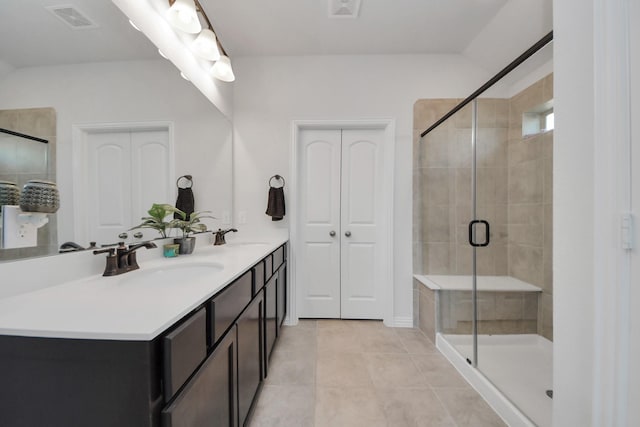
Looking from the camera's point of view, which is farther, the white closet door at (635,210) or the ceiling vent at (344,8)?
the ceiling vent at (344,8)

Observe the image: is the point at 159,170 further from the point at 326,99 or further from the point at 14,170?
the point at 326,99

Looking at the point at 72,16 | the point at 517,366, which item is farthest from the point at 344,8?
the point at 517,366

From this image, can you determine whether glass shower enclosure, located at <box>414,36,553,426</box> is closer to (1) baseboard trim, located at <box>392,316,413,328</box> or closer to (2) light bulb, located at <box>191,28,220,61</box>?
(1) baseboard trim, located at <box>392,316,413,328</box>

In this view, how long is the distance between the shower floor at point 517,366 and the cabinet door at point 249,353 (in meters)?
1.36

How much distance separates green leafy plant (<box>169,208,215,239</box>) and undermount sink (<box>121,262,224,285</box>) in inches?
13.6

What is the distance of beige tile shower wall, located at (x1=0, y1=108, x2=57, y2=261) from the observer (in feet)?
2.32

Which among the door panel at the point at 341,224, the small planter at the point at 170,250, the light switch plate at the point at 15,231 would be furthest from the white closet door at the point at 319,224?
the light switch plate at the point at 15,231

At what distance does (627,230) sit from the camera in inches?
26.0

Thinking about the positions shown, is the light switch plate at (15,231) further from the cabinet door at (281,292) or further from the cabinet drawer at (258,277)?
the cabinet door at (281,292)

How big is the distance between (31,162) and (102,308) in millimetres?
578

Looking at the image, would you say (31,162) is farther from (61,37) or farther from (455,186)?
(455,186)

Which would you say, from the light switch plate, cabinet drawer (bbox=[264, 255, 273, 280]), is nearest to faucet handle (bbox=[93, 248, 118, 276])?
the light switch plate

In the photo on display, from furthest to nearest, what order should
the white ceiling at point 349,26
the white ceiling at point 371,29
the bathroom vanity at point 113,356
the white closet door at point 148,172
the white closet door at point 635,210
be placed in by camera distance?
the white ceiling at point 349,26 → the white ceiling at point 371,29 → the white closet door at point 148,172 → the white closet door at point 635,210 → the bathroom vanity at point 113,356

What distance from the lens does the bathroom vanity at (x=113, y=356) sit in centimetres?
50
